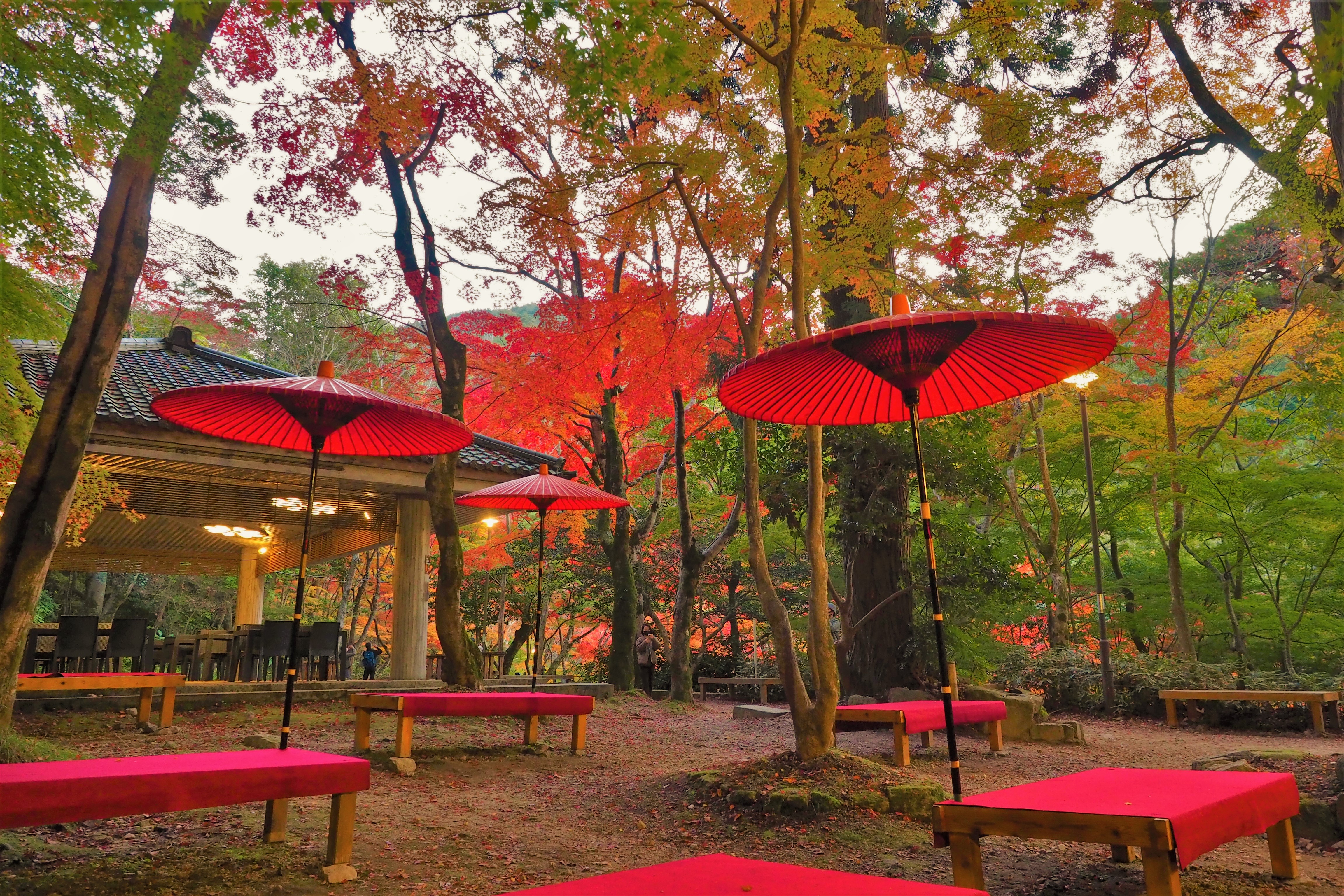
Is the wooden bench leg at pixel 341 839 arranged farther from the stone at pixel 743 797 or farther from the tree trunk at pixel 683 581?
the tree trunk at pixel 683 581

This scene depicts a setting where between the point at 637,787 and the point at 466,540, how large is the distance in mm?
13756

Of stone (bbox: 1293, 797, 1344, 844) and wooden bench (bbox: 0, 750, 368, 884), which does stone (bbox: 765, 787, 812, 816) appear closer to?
wooden bench (bbox: 0, 750, 368, 884)

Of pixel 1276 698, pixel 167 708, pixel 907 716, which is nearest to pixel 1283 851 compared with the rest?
pixel 907 716

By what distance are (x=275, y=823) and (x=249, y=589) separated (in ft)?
42.1

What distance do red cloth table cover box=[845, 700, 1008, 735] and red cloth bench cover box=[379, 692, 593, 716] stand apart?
7.40 feet

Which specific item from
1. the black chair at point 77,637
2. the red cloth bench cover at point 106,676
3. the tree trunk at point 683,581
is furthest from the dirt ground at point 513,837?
the tree trunk at point 683,581

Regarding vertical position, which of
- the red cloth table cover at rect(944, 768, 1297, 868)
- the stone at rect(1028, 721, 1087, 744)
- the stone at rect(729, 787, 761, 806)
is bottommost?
the stone at rect(1028, 721, 1087, 744)

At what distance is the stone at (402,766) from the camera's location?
223 inches

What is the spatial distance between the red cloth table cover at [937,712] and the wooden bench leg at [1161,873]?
2908 mm

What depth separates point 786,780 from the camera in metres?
4.82

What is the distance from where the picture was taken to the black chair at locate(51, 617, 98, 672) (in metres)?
8.37

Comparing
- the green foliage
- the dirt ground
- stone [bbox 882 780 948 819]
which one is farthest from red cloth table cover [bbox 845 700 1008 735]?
the green foliage

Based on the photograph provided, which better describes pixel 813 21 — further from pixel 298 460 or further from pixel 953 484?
pixel 298 460

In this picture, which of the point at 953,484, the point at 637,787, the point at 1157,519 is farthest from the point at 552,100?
the point at 1157,519
